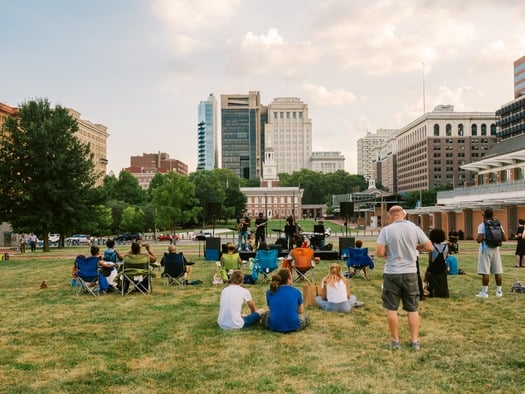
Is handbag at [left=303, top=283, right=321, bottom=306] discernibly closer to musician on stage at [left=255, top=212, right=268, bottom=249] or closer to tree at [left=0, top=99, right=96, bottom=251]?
musician on stage at [left=255, top=212, right=268, bottom=249]

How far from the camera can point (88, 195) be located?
107ft

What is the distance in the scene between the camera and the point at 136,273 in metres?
12.0

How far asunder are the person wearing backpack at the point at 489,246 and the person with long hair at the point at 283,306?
4821mm

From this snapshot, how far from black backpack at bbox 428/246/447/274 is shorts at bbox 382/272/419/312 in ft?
15.0

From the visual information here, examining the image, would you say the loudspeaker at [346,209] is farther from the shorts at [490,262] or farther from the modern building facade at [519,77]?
the modern building facade at [519,77]

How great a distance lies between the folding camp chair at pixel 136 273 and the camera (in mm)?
11922

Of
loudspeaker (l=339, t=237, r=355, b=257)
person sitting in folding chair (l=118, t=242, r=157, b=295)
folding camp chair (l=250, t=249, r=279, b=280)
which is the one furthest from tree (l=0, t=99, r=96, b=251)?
folding camp chair (l=250, t=249, r=279, b=280)

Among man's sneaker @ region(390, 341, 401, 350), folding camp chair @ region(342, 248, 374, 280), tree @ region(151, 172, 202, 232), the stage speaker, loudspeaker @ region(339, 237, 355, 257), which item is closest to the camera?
man's sneaker @ region(390, 341, 401, 350)

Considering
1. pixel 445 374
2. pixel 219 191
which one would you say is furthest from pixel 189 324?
pixel 219 191

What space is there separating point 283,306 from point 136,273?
529 cm

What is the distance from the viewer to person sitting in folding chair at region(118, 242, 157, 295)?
468 inches

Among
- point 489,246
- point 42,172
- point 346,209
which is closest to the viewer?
point 489,246

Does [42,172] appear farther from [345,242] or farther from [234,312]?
[234,312]

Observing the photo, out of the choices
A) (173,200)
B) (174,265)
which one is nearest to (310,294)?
(174,265)
